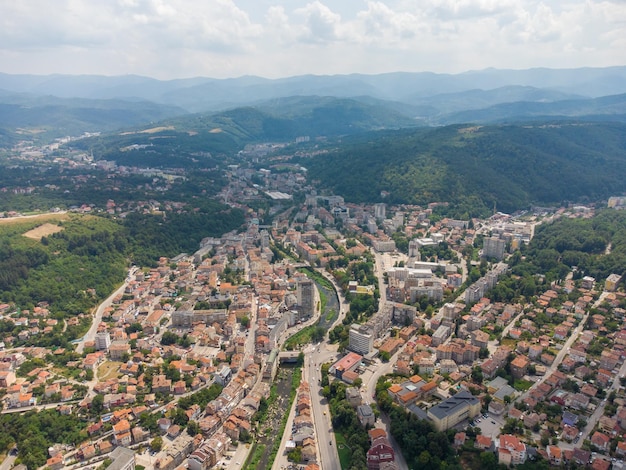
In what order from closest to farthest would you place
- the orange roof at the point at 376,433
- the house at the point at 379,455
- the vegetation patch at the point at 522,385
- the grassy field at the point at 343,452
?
the house at the point at 379,455
the grassy field at the point at 343,452
the orange roof at the point at 376,433
the vegetation patch at the point at 522,385

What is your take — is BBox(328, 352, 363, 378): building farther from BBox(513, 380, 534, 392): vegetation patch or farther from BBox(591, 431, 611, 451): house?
BBox(591, 431, 611, 451): house

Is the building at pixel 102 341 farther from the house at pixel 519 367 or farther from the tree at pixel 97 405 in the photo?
the house at pixel 519 367

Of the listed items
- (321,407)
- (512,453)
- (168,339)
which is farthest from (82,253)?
(512,453)

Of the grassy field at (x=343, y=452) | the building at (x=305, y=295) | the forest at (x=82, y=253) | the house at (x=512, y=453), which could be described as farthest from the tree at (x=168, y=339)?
the house at (x=512, y=453)

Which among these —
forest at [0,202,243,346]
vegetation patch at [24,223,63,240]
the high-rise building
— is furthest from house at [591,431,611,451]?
vegetation patch at [24,223,63,240]

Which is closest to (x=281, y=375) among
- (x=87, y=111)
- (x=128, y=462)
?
(x=128, y=462)
